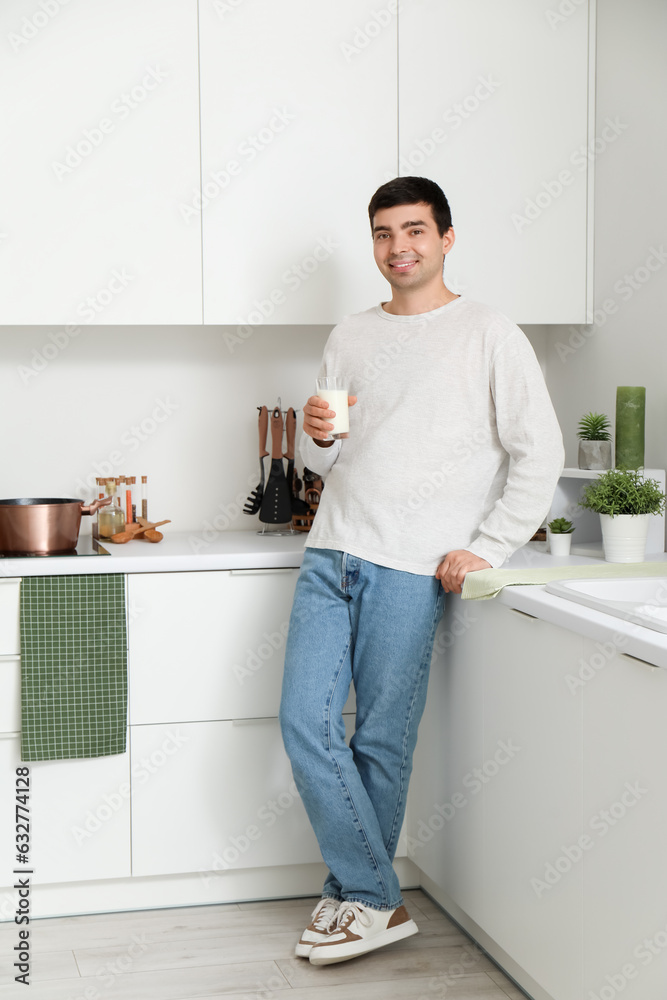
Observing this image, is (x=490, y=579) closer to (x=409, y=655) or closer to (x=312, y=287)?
(x=409, y=655)

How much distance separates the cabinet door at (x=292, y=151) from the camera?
2.54 meters

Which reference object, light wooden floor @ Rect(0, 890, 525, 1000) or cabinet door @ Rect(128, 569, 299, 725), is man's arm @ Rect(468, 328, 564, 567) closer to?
cabinet door @ Rect(128, 569, 299, 725)

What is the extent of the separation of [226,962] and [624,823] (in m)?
1.03

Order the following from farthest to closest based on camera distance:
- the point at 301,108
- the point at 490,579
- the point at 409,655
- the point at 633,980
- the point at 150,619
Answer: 1. the point at 301,108
2. the point at 150,619
3. the point at 409,655
4. the point at 490,579
5. the point at 633,980

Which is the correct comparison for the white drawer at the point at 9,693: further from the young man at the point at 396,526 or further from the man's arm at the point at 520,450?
the man's arm at the point at 520,450

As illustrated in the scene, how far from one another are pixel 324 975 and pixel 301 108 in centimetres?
200

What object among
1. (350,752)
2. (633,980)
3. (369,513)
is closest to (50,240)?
(369,513)

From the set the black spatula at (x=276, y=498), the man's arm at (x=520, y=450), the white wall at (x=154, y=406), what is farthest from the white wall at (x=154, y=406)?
the man's arm at (x=520, y=450)

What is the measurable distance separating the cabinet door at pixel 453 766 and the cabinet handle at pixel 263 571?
397mm

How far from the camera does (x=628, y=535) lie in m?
2.29

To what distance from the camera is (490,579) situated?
1982mm

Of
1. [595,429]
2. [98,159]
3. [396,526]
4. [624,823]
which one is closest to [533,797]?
[624,823]

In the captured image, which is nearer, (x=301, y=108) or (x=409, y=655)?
(x=409, y=655)

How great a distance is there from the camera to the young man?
82.0 inches
